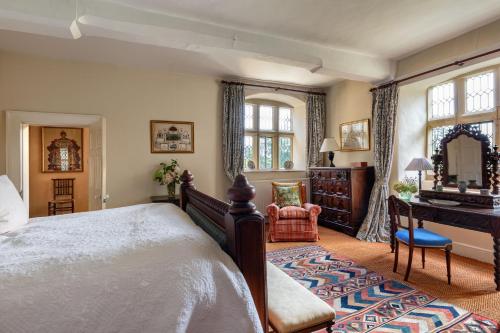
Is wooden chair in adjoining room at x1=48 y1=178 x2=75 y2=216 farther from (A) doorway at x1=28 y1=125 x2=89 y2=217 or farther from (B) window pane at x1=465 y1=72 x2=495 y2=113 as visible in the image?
(B) window pane at x1=465 y1=72 x2=495 y2=113

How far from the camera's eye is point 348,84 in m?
5.12

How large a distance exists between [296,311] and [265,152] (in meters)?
4.47

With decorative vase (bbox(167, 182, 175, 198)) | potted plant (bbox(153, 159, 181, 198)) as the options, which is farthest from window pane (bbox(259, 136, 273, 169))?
decorative vase (bbox(167, 182, 175, 198))

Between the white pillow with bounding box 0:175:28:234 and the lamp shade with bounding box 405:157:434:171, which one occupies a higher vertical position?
the lamp shade with bounding box 405:157:434:171

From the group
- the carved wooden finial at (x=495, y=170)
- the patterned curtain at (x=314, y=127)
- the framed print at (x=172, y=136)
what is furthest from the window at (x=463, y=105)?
the framed print at (x=172, y=136)

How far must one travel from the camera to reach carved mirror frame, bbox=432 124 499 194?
10.0 ft

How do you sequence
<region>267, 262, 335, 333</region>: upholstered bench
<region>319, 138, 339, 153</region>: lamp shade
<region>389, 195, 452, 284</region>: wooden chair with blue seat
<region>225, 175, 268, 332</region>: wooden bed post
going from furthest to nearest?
1. <region>319, 138, 339, 153</region>: lamp shade
2. <region>389, 195, 452, 284</region>: wooden chair with blue seat
3. <region>267, 262, 335, 333</region>: upholstered bench
4. <region>225, 175, 268, 332</region>: wooden bed post

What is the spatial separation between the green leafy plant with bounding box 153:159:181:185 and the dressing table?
10.3 ft

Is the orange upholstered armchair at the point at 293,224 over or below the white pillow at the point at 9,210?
below

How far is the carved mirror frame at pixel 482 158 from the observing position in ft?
10.0

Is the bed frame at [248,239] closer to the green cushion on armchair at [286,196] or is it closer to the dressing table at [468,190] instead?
the dressing table at [468,190]

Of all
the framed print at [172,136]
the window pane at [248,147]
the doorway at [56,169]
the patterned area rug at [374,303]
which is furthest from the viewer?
the doorway at [56,169]

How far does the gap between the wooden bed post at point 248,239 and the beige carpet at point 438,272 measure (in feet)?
7.04

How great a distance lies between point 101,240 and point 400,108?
14.3ft
